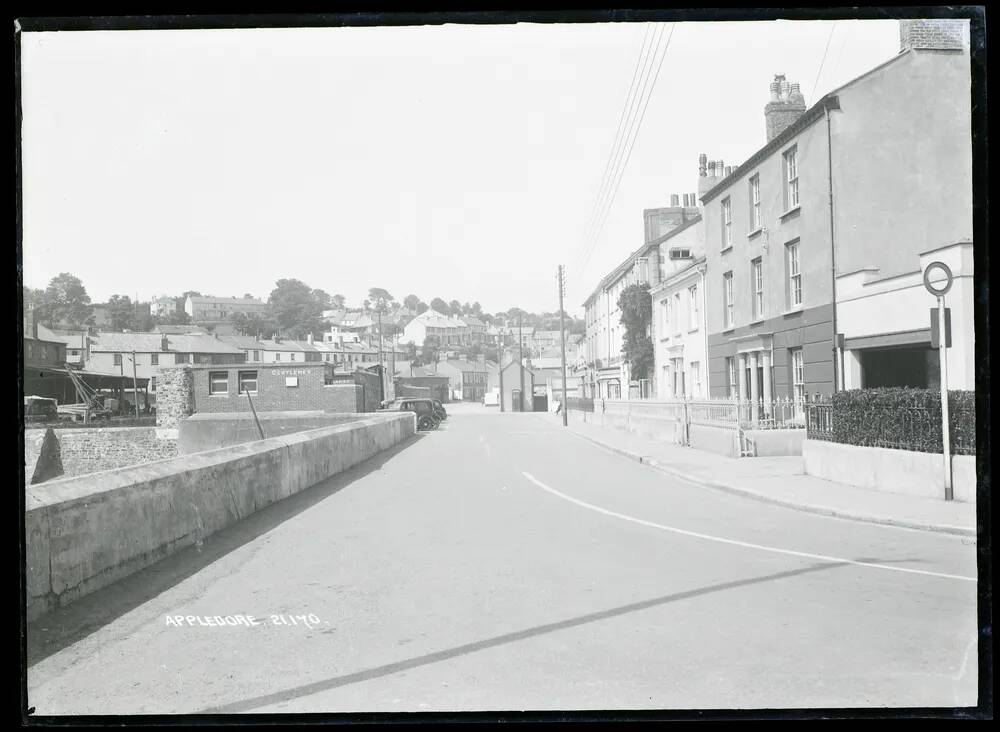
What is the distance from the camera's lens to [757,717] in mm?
3846

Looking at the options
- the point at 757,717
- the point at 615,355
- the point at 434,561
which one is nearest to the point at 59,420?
the point at 434,561

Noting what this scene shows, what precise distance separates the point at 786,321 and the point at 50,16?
21.9m

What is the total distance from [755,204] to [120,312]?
22.4 meters

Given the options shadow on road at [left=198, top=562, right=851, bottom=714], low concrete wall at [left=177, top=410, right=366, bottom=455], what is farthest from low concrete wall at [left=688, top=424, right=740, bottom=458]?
low concrete wall at [left=177, top=410, right=366, bottom=455]

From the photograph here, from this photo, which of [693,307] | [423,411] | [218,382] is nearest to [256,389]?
[218,382]

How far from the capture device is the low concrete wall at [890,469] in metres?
11.1

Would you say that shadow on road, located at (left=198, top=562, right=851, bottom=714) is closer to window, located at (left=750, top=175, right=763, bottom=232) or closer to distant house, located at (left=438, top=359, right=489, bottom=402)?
window, located at (left=750, top=175, right=763, bottom=232)

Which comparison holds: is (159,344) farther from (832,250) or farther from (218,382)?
(832,250)

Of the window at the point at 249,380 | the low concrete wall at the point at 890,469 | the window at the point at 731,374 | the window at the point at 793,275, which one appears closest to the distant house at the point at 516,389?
the window at the point at 249,380

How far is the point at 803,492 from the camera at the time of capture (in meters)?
12.7

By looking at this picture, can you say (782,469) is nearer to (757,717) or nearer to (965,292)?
(965,292)

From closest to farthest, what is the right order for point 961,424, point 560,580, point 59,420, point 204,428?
point 560,580 < point 961,424 < point 59,420 < point 204,428

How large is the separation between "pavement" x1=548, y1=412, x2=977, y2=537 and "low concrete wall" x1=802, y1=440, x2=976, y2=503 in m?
0.19

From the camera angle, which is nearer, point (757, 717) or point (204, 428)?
point (757, 717)
